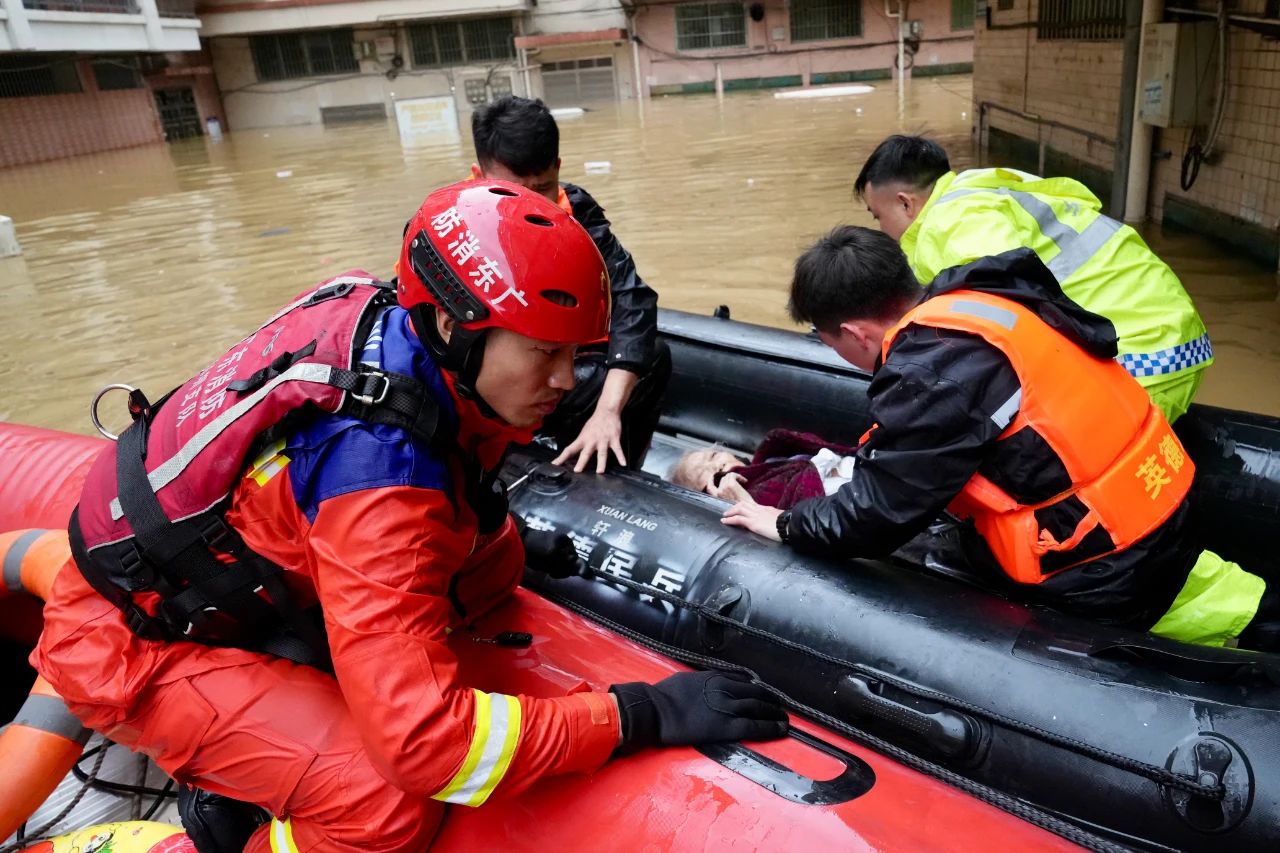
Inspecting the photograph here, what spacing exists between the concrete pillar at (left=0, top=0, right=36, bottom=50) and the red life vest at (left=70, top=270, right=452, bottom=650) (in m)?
19.6

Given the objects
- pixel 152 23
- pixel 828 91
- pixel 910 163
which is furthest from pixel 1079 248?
pixel 152 23

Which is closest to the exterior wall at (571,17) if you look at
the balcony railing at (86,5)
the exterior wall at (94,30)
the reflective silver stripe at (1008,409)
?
the exterior wall at (94,30)

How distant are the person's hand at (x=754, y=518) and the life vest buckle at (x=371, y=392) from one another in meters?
1.08

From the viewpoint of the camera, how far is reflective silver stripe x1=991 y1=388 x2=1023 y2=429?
1680 mm

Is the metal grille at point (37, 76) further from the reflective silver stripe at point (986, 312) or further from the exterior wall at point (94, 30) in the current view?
the reflective silver stripe at point (986, 312)

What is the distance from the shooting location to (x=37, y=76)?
763 inches

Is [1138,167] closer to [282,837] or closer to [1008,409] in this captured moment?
[1008,409]

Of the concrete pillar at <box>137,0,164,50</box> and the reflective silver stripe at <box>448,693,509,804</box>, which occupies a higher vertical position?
the concrete pillar at <box>137,0,164,50</box>

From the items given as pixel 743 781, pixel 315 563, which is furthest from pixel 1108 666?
pixel 315 563

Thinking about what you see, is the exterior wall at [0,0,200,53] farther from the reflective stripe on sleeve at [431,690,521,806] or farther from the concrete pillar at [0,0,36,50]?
the reflective stripe on sleeve at [431,690,521,806]

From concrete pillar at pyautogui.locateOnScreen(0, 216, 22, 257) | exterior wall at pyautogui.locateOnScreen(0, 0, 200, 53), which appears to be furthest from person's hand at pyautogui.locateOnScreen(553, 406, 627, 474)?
exterior wall at pyautogui.locateOnScreen(0, 0, 200, 53)

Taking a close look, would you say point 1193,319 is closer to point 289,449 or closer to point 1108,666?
point 1108,666

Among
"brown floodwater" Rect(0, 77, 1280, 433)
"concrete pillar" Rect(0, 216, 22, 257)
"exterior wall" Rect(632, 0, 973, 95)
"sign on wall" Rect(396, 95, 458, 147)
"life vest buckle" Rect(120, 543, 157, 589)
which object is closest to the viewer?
"life vest buckle" Rect(120, 543, 157, 589)

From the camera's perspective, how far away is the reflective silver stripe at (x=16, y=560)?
6.51ft
